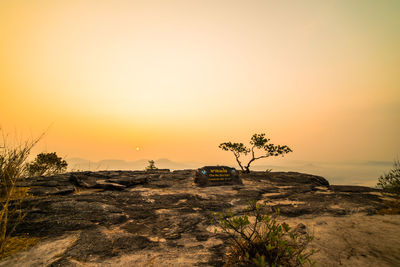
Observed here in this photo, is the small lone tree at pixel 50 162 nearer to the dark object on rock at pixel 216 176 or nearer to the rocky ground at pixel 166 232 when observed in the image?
the rocky ground at pixel 166 232

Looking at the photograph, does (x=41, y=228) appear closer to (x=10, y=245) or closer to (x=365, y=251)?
(x=10, y=245)

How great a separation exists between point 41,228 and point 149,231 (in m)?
2.41

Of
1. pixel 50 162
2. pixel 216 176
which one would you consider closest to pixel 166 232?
pixel 216 176

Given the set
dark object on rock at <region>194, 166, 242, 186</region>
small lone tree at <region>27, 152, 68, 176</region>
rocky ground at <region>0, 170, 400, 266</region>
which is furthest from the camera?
small lone tree at <region>27, 152, 68, 176</region>

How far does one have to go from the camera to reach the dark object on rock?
10016 millimetres

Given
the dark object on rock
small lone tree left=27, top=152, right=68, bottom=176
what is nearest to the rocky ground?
the dark object on rock

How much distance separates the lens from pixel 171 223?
4.54 meters

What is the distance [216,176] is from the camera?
10352mm

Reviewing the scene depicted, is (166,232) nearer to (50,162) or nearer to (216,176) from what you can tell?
(216,176)

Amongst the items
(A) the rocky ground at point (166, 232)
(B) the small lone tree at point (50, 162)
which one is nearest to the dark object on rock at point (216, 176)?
(A) the rocky ground at point (166, 232)

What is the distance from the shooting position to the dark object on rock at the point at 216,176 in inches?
394

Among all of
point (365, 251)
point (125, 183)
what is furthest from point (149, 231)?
point (125, 183)

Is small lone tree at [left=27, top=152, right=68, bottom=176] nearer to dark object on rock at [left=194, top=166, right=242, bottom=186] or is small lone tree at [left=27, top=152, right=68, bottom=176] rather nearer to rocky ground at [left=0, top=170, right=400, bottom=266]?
rocky ground at [left=0, top=170, right=400, bottom=266]

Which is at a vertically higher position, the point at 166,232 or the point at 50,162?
the point at 50,162
